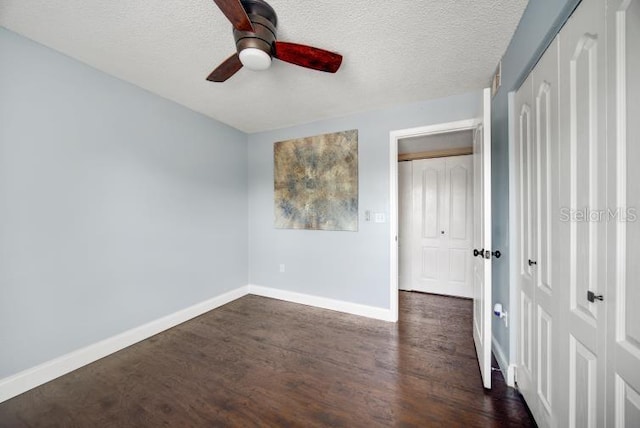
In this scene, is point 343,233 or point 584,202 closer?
point 584,202

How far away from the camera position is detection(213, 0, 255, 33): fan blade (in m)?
1.15

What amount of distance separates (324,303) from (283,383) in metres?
1.43

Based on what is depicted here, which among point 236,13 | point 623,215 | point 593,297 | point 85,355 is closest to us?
point 623,215

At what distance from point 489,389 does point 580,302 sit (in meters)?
1.09

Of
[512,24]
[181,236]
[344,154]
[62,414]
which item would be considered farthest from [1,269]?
[512,24]

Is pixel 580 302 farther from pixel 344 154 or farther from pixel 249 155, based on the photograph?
pixel 249 155

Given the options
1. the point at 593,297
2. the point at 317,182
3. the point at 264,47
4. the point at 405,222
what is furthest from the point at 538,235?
the point at 405,222

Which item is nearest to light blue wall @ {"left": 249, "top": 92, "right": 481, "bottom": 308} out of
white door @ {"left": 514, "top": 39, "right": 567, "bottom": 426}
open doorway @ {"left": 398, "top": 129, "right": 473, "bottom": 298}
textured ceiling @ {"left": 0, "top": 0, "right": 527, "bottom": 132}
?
textured ceiling @ {"left": 0, "top": 0, "right": 527, "bottom": 132}

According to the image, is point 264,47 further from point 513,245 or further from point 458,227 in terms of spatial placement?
point 458,227

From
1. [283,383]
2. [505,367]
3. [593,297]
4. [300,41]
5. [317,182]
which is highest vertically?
[300,41]

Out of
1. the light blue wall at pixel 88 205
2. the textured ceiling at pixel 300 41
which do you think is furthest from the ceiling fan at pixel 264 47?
the light blue wall at pixel 88 205

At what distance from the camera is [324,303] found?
10.4 ft

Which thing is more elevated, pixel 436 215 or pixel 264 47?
pixel 264 47

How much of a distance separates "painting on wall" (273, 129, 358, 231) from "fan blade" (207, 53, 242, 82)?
158cm
